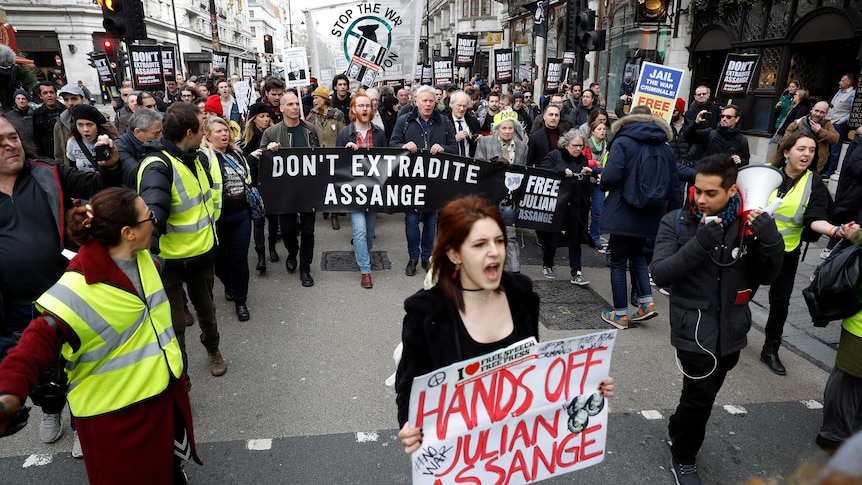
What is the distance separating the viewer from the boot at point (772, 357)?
4.52 metres

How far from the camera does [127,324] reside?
2.41 meters

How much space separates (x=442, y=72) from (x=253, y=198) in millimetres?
10789

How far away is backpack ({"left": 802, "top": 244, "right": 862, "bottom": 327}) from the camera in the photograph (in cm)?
303

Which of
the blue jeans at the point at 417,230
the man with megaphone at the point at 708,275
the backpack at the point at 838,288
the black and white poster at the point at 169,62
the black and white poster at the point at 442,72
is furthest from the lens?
the black and white poster at the point at 442,72

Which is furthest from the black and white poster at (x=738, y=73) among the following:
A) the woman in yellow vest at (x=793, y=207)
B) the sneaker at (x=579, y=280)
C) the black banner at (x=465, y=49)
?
the black banner at (x=465, y=49)

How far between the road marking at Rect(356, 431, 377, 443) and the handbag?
8.84 ft

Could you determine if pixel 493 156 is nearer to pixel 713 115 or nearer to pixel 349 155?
pixel 349 155

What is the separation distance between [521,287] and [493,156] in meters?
4.15

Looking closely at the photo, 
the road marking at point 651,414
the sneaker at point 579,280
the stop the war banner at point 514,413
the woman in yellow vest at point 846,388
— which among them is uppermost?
the stop the war banner at point 514,413

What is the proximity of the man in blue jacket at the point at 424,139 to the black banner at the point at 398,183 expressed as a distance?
0.31m

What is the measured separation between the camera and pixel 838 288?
3070 millimetres

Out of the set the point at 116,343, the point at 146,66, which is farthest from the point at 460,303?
the point at 146,66

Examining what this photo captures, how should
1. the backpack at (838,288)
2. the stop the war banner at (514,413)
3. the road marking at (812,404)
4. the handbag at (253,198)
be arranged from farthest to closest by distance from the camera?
the handbag at (253,198)
the road marking at (812,404)
the backpack at (838,288)
the stop the war banner at (514,413)

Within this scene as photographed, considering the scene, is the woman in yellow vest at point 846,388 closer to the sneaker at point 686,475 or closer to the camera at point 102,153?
the sneaker at point 686,475
